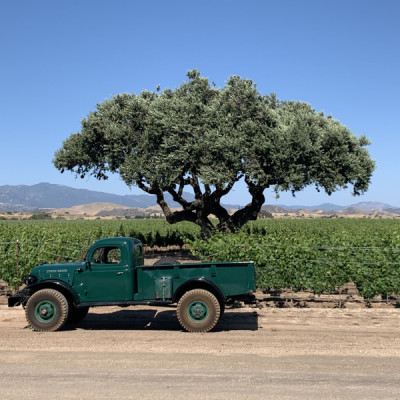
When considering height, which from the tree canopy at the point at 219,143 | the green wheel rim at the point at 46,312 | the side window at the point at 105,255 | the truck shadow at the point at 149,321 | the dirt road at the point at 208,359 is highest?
the tree canopy at the point at 219,143

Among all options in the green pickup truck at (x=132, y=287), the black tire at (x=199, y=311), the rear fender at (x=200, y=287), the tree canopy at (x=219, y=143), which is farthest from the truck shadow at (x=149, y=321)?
the tree canopy at (x=219, y=143)

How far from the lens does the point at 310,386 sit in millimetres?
7184

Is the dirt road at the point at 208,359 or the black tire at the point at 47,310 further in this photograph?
the black tire at the point at 47,310

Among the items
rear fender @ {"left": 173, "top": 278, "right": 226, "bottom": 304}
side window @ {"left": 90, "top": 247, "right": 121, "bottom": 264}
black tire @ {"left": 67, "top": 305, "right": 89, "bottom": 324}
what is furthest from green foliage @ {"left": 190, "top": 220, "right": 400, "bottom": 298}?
side window @ {"left": 90, "top": 247, "right": 121, "bottom": 264}

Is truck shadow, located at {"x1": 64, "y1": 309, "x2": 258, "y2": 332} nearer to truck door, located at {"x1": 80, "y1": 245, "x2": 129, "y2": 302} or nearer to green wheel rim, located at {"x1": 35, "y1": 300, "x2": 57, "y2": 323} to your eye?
green wheel rim, located at {"x1": 35, "y1": 300, "x2": 57, "y2": 323}

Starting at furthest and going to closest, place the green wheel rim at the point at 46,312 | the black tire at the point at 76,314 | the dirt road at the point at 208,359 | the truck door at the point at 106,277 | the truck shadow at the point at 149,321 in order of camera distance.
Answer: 1. the black tire at the point at 76,314
2. the truck shadow at the point at 149,321
3. the green wheel rim at the point at 46,312
4. the truck door at the point at 106,277
5. the dirt road at the point at 208,359

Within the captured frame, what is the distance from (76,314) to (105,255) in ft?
7.70

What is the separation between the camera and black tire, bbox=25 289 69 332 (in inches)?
439

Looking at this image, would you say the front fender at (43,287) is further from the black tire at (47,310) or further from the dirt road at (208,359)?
the dirt road at (208,359)

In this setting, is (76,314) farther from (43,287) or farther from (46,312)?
(43,287)

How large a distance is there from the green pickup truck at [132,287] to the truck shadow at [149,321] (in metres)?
0.82

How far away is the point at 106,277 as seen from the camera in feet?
36.8

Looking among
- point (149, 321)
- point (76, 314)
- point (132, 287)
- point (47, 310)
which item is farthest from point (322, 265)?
A: point (47, 310)

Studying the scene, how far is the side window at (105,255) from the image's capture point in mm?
11284
